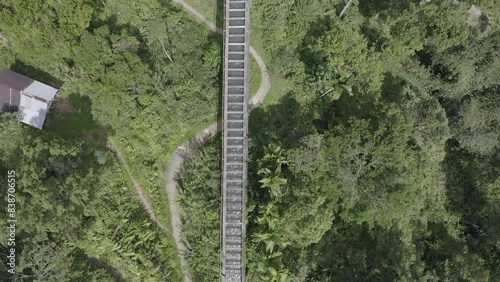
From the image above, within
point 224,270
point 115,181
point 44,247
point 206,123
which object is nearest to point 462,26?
point 206,123

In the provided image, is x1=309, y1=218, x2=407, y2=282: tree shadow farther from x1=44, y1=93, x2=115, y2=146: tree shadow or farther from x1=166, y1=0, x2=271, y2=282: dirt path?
x1=44, y1=93, x2=115, y2=146: tree shadow

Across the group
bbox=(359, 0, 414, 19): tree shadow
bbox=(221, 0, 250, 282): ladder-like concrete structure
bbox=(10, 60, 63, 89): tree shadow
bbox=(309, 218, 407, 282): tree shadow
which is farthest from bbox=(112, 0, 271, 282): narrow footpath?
bbox=(359, 0, 414, 19): tree shadow

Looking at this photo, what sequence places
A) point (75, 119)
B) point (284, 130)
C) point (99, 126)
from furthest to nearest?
point (99, 126)
point (75, 119)
point (284, 130)

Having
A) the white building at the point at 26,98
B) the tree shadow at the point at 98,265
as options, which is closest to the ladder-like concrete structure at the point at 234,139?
the tree shadow at the point at 98,265

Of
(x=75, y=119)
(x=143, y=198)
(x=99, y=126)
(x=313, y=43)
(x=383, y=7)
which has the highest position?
(x=383, y=7)

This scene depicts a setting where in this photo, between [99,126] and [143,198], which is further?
[143,198]

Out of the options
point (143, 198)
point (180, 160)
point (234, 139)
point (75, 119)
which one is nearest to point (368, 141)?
point (234, 139)

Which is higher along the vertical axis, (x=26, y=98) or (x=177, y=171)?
(x=26, y=98)

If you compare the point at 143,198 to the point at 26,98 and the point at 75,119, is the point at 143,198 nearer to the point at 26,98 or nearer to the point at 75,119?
the point at 75,119
